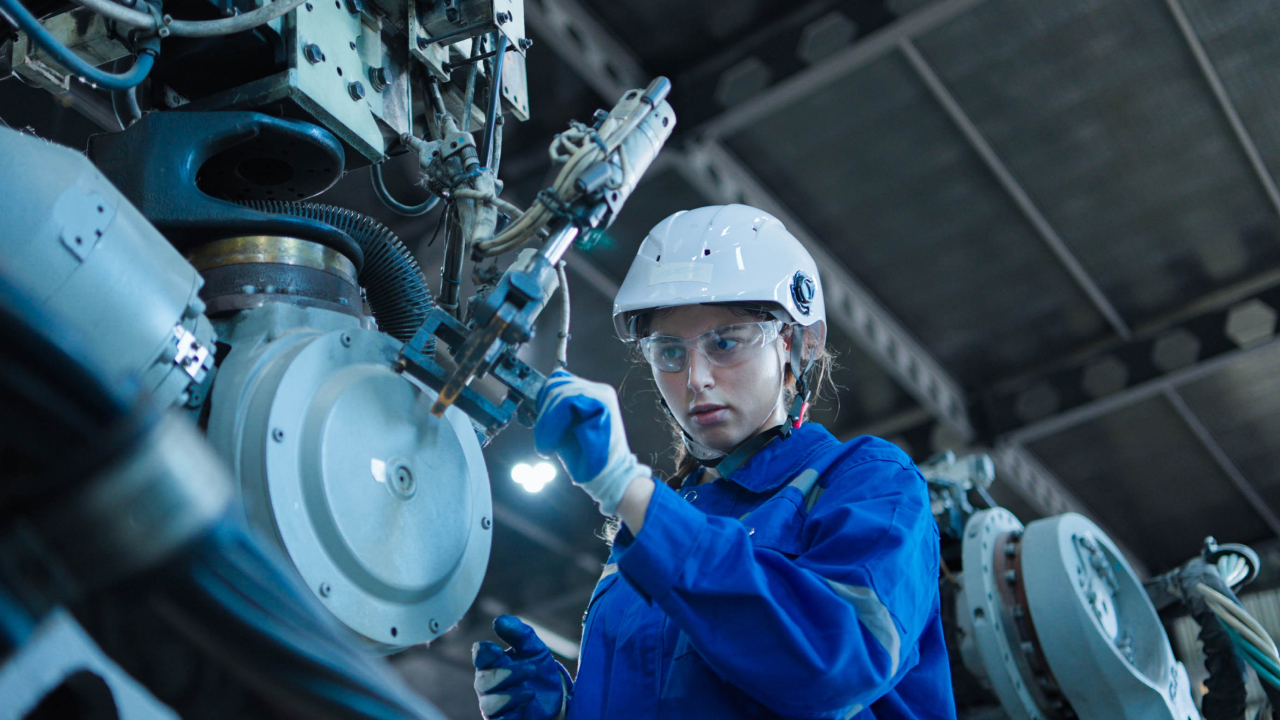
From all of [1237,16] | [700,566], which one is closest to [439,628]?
[700,566]

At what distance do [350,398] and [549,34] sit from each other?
4362mm

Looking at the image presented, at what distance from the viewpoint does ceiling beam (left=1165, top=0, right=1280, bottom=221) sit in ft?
19.5

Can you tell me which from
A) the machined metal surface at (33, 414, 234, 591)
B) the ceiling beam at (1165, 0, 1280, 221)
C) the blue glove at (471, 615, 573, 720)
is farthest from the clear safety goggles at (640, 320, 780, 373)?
the ceiling beam at (1165, 0, 1280, 221)

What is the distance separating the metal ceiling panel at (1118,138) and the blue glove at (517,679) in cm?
493

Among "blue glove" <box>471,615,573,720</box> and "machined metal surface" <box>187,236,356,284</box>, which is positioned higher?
"machined metal surface" <box>187,236,356,284</box>

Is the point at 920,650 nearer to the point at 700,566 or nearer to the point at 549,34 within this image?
the point at 700,566

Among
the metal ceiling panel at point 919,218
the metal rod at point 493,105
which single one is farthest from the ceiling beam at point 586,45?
the metal rod at point 493,105

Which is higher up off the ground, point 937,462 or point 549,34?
point 549,34

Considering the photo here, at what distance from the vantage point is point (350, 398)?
1.55 m

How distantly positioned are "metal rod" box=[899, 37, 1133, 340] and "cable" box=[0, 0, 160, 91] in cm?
492

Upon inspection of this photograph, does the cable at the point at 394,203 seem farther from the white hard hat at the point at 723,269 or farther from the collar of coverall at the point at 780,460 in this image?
the collar of coverall at the point at 780,460

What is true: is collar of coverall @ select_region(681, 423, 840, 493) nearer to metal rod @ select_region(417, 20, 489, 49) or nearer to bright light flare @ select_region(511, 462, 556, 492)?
metal rod @ select_region(417, 20, 489, 49)

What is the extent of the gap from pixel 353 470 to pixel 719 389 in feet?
2.20

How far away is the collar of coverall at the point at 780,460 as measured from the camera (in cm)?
185
